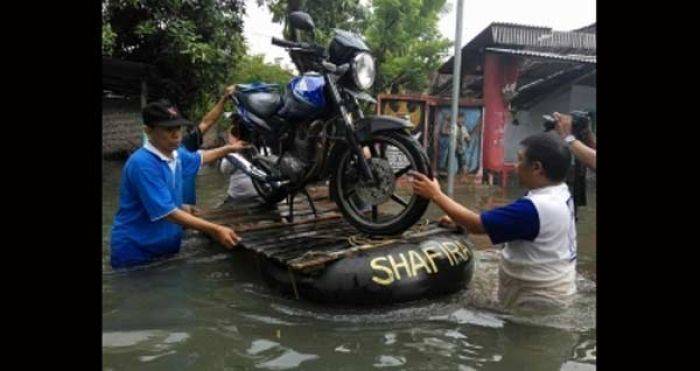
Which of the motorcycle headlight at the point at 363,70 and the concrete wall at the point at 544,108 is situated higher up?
the concrete wall at the point at 544,108

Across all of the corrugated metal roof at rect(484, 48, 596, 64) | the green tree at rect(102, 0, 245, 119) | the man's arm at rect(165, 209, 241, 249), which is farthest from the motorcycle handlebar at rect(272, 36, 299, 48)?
the green tree at rect(102, 0, 245, 119)

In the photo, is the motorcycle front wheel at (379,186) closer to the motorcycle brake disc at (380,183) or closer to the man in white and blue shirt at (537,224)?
the motorcycle brake disc at (380,183)

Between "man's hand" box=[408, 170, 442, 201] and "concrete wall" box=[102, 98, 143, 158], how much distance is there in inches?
485

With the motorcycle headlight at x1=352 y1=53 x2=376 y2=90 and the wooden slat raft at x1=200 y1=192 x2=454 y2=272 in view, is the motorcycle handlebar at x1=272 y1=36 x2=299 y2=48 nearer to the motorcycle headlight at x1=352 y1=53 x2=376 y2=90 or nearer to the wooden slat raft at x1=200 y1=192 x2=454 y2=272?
the motorcycle headlight at x1=352 y1=53 x2=376 y2=90

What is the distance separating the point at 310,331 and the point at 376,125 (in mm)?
1406

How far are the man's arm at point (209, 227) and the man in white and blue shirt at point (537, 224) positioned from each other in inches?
51.8

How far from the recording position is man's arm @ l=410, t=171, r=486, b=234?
11.1 ft

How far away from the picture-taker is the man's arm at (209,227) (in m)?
4.05

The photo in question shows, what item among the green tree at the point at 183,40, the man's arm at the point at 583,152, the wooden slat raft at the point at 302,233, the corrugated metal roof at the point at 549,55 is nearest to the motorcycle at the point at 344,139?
the wooden slat raft at the point at 302,233

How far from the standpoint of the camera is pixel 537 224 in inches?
130

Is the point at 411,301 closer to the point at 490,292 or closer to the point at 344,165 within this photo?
the point at 490,292
